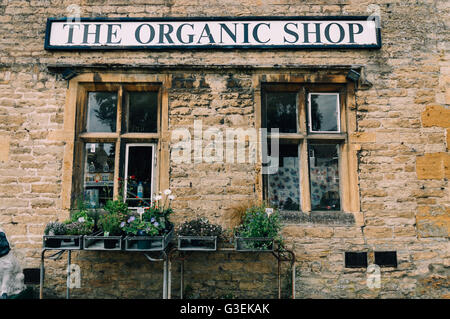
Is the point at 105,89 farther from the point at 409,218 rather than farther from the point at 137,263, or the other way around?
the point at 409,218

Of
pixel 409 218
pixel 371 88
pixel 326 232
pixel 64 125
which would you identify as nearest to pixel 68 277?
pixel 64 125

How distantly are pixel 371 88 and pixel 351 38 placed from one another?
846mm

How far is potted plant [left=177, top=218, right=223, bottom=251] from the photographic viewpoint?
11.2 feet

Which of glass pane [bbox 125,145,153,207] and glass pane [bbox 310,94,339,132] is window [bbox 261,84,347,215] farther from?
glass pane [bbox 125,145,153,207]

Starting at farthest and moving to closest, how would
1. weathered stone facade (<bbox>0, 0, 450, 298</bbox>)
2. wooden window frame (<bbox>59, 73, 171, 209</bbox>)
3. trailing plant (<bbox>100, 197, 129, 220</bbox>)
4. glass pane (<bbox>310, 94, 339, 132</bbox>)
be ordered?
glass pane (<bbox>310, 94, 339, 132</bbox>) → wooden window frame (<bbox>59, 73, 171, 209</bbox>) → weathered stone facade (<bbox>0, 0, 450, 298</bbox>) → trailing plant (<bbox>100, 197, 129, 220</bbox>)

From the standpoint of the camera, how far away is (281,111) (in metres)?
4.38

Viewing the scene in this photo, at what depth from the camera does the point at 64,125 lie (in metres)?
4.16

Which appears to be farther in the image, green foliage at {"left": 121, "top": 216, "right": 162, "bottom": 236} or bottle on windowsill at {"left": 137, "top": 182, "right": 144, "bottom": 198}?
bottle on windowsill at {"left": 137, "top": 182, "right": 144, "bottom": 198}

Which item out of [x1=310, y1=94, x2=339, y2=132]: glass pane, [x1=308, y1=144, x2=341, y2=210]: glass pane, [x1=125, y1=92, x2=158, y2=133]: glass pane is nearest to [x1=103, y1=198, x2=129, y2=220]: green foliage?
[x1=125, y1=92, x2=158, y2=133]: glass pane

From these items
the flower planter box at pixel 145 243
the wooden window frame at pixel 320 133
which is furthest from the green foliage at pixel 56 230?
the wooden window frame at pixel 320 133

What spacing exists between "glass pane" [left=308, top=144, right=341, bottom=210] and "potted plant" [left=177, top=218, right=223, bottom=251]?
1.70m

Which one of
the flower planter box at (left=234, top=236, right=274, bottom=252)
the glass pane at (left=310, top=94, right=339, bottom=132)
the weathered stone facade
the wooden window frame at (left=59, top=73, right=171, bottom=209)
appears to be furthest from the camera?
the glass pane at (left=310, top=94, right=339, bottom=132)

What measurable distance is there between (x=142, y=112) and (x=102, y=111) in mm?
652

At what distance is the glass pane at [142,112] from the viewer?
4.38m
